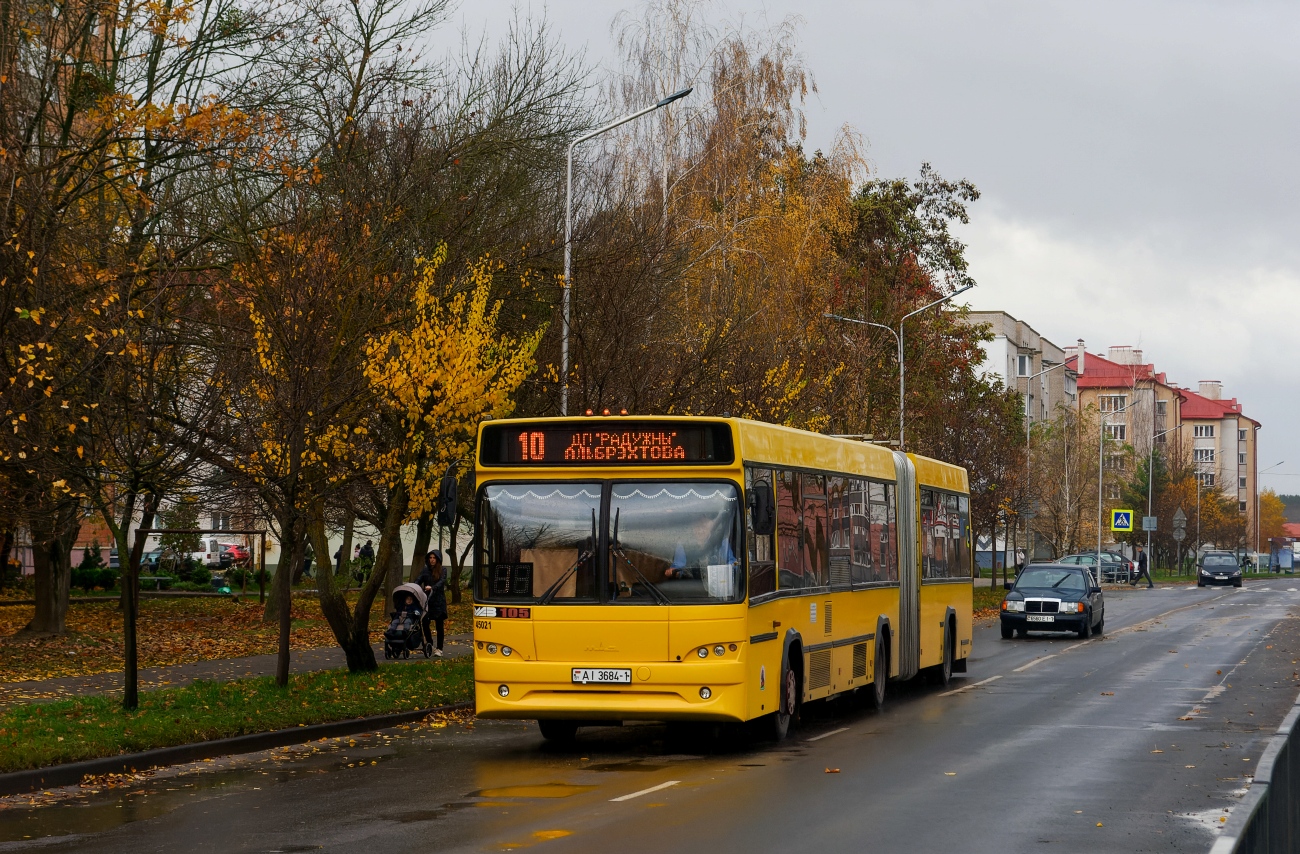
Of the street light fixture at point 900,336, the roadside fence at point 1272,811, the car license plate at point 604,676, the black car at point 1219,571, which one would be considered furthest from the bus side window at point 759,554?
the black car at point 1219,571

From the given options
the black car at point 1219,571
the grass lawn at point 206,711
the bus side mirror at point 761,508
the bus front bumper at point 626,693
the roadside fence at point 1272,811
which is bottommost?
the black car at point 1219,571

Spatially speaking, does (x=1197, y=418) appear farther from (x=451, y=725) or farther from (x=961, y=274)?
(x=451, y=725)

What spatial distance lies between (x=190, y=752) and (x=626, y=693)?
3798 millimetres

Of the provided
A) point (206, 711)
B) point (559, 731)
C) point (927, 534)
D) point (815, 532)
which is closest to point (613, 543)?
point (559, 731)

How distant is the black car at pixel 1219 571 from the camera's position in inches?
3391

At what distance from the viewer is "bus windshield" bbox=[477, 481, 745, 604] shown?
14.8 meters

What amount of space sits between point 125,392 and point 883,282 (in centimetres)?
3698

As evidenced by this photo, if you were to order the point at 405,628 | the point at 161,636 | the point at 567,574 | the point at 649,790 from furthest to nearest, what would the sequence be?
the point at 161,636, the point at 405,628, the point at 567,574, the point at 649,790

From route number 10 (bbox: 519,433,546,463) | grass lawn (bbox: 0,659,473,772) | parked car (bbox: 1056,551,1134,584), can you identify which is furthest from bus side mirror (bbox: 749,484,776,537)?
parked car (bbox: 1056,551,1134,584)

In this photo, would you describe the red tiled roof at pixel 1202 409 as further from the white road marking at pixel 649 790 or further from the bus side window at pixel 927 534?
the white road marking at pixel 649 790

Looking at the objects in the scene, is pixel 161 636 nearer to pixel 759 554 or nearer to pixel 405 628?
pixel 405 628

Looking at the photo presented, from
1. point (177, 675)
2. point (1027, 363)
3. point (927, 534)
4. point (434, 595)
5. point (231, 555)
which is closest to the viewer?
point (177, 675)

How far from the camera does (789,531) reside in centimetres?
1650

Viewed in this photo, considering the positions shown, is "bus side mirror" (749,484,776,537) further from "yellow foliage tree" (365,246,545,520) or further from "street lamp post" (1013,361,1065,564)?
"street lamp post" (1013,361,1065,564)
